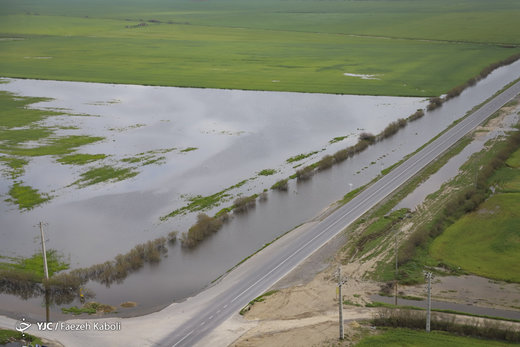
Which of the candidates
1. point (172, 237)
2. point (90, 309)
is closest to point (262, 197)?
point (172, 237)

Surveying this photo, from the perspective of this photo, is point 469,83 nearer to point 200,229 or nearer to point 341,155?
point 341,155

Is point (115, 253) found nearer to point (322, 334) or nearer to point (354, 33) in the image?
point (322, 334)

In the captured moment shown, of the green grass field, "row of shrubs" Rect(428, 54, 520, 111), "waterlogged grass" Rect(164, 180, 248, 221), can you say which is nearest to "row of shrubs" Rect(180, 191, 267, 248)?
"waterlogged grass" Rect(164, 180, 248, 221)

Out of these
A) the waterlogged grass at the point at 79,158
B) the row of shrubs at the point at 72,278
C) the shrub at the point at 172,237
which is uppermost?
the waterlogged grass at the point at 79,158

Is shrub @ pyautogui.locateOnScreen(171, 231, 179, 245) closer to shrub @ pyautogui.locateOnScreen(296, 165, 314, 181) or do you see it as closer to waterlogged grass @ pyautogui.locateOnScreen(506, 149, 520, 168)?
shrub @ pyautogui.locateOnScreen(296, 165, 314, 181)

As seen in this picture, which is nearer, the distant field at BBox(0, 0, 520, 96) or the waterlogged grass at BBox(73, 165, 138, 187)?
the waterlogged grass at BBox(73, 165, 138, 187)

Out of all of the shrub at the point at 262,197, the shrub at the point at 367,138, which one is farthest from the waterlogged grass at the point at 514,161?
the shrub at the point at 262,197

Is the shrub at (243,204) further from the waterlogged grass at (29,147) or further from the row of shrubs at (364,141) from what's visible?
the waterlogged grass at (29,147)

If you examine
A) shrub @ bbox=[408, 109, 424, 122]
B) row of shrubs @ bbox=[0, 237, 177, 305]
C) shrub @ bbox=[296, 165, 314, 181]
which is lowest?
row of shrubs @ bbox=[0, 237, 177, 305]
